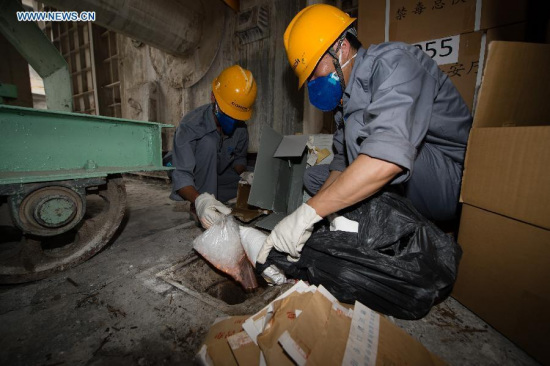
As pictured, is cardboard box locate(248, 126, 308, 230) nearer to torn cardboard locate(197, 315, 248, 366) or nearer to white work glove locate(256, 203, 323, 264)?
white work glove locate(256, 203, 323, 264)

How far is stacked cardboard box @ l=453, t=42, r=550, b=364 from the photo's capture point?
805 millimetres

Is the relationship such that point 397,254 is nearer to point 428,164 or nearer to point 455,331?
point 455,331

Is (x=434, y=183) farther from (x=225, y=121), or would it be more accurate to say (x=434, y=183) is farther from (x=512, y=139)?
(x=225, y=121)

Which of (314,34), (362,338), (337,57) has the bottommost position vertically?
(362,338)

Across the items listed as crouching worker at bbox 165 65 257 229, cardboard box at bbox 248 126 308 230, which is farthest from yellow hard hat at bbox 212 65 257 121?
cardboard box at bbox 248 126 308 230

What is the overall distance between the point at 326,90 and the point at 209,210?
1.10 meters

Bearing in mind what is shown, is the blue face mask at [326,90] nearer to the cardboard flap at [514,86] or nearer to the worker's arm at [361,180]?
the worker's arm at [361,180]

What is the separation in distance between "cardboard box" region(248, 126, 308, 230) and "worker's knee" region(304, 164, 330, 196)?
7.7 inches

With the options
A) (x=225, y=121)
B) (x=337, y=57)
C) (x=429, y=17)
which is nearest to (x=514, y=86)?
(x=337, y=57)

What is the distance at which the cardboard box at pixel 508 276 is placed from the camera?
80cm

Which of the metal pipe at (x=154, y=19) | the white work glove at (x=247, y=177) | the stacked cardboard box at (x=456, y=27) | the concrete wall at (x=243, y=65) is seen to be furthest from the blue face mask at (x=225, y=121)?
the metal pipe at (x=154, y=19)

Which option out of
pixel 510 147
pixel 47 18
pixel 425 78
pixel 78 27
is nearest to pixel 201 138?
pixel 425 78

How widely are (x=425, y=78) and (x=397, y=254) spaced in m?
0.80

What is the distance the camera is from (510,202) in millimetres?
885
